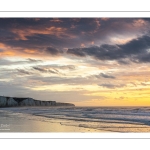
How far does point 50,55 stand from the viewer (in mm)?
5527

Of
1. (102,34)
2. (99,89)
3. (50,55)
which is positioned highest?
(102,34)

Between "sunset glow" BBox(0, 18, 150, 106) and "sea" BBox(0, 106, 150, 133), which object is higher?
"sunset glow" BBox(0, 18, 150, 106)

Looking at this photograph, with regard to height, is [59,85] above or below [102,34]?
below

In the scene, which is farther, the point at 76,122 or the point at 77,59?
the point at 76,122

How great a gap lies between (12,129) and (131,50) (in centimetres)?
246

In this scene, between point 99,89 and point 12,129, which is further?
point 99,89

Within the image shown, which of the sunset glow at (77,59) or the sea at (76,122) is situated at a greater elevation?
the sunset glow at (77,59)

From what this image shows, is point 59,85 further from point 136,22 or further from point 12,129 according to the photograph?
point 136,22

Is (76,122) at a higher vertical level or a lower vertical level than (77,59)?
lower

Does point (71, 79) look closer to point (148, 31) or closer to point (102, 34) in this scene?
point (102, 34)
